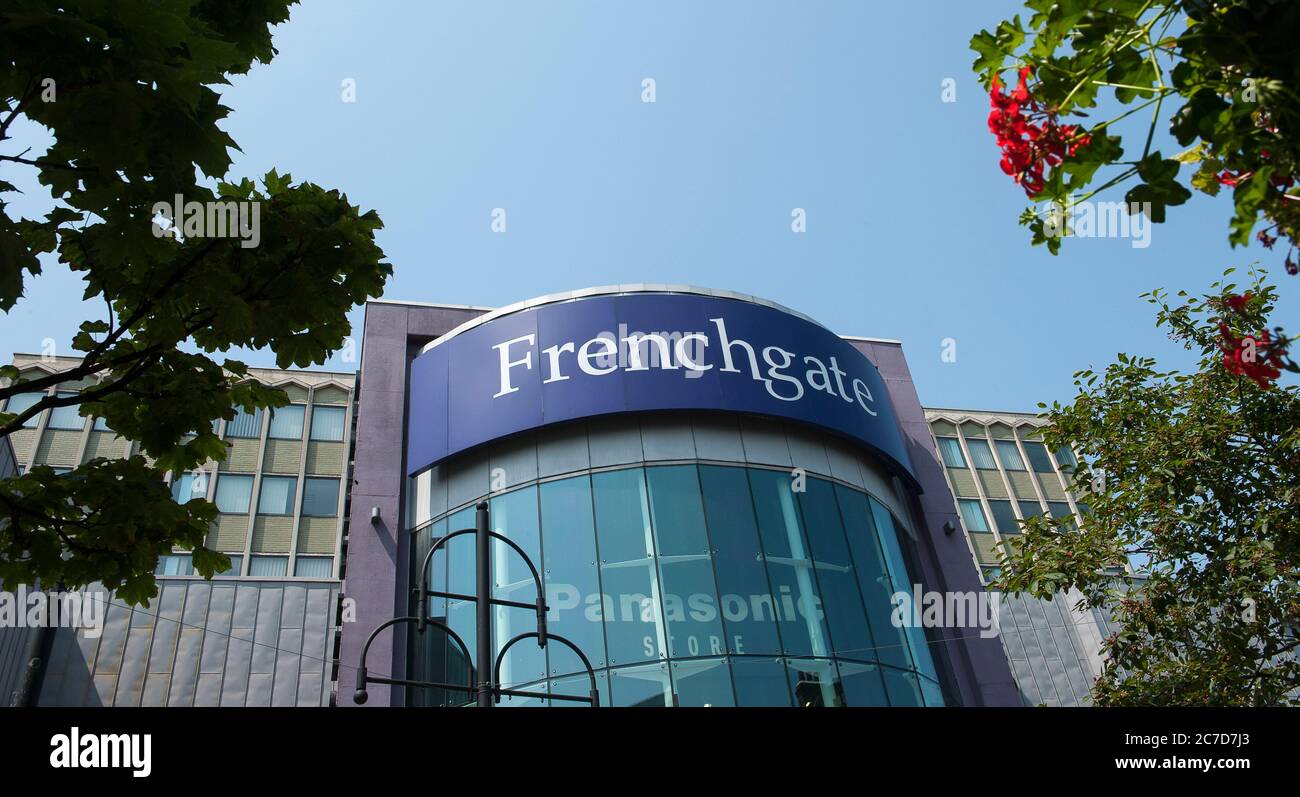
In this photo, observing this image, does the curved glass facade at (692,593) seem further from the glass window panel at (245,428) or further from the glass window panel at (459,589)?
the glass window panel at (245,428)

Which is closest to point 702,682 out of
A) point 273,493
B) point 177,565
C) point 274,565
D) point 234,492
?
point 274,565

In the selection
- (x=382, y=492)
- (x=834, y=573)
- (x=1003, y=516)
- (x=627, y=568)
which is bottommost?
(x=834, y=573)

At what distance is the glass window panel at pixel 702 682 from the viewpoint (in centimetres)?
1812

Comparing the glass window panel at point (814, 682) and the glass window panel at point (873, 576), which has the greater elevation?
the glass window panel at point (873, 576)

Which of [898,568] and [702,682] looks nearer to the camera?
[702,682]

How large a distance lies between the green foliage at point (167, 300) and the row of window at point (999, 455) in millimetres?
40577

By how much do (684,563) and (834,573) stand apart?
382 cm

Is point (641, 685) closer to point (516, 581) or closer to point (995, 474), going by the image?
point (516, 581)

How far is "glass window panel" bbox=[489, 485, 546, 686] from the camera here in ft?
61.7

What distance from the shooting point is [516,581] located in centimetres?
1983

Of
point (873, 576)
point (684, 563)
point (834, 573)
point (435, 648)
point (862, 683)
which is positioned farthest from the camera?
point (873, 576)

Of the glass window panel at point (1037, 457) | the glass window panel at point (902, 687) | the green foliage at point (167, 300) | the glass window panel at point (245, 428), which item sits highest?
the glass window panel at point (245, 428)

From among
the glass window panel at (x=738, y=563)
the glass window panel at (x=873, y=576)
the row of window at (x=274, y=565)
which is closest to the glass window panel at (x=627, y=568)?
the glass window panel at (x=738, y=563)
